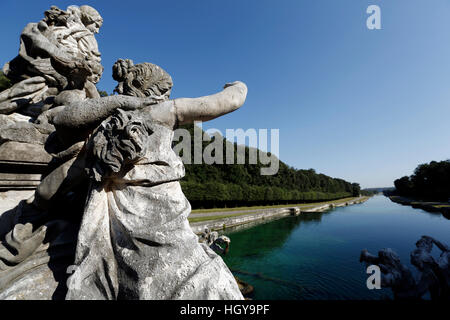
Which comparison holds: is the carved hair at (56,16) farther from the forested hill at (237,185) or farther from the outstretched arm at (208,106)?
the forested hill at (237,185)

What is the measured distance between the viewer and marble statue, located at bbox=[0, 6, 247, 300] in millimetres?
1502

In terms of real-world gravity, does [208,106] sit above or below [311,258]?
above

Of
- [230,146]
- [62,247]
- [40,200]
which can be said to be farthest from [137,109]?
[230,146]

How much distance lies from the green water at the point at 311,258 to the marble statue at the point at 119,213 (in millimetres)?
7992

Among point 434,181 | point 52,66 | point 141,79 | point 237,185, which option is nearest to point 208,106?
point 141,79

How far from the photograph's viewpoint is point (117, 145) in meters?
1.59

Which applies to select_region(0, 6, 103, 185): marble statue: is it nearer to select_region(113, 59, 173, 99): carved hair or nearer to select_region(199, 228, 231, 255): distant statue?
select_region(113, 59, 173, 99): carved hair

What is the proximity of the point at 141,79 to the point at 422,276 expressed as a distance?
8.81 metres

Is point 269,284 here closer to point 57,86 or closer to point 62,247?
point 62,247

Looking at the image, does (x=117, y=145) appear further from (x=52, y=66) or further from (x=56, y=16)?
(x=56, y=16)

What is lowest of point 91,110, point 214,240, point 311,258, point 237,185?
point 311,258

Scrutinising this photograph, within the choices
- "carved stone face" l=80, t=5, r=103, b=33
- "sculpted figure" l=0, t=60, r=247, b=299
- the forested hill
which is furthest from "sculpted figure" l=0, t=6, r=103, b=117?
the forested hill

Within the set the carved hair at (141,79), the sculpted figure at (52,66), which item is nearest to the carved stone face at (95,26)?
the sculpted figure at (52,66)
